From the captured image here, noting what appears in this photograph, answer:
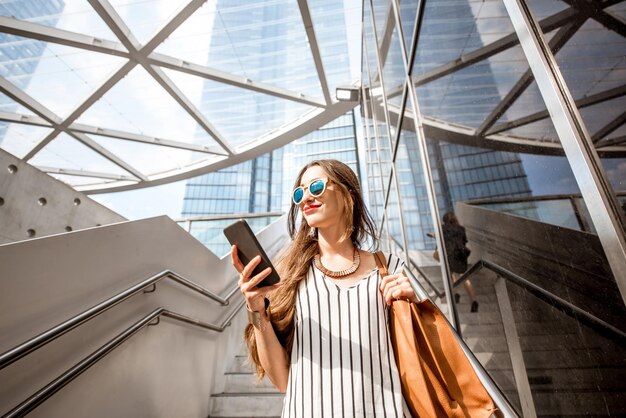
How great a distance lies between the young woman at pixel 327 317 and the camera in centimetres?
117

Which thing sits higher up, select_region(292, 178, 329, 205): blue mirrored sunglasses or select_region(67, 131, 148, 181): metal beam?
select_region(67, 131, 148, 181): metal beam

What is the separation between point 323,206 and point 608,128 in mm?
1080

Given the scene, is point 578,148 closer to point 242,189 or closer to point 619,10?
point 619,10

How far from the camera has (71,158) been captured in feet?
42.2

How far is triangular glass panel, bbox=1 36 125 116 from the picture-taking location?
8047 mm

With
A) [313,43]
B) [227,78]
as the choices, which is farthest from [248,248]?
[227,78]

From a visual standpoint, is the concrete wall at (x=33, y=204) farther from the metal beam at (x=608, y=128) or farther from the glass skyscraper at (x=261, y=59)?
the metal beam at (x=608, y=128)

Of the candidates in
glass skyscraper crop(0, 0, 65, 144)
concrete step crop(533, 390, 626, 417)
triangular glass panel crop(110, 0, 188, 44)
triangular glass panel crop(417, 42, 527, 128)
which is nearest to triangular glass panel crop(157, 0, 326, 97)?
triangular glass panel crop(110, 0, 188, 44)

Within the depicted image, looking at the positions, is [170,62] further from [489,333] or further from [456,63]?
[489,333]

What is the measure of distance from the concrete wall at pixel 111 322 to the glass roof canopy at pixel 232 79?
2414 mm

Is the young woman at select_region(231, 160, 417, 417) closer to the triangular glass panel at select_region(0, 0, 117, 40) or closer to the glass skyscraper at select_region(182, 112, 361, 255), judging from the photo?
the triangular glass panel at select_region(0, 0, 117, 40)

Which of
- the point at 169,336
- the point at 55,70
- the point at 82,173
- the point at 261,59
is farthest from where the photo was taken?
the point at 82,173

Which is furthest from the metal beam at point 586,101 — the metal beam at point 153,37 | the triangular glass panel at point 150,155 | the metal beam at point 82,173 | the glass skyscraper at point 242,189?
the glass skyscraper at point 242,189

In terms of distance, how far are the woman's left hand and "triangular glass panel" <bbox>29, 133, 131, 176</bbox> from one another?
1390cm
